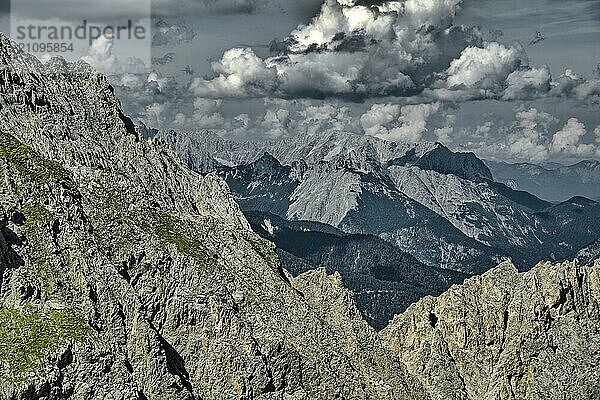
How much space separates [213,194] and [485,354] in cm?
5996

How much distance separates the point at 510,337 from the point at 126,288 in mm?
77576

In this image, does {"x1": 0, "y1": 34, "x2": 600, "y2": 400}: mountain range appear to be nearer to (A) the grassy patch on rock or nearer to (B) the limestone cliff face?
(A) the grassy patch on rock

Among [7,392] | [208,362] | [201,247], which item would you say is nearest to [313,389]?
[208,362]

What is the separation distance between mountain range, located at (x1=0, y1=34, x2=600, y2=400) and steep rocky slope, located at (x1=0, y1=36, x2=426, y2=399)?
224mm

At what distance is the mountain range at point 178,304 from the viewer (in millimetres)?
65812

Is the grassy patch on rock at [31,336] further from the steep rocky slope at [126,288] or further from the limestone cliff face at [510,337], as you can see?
the limestone cliff face at [510,337]

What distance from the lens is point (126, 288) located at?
83688 mm

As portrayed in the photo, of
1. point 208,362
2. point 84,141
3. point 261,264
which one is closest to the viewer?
point 208,362

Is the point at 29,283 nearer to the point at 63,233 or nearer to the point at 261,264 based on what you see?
the point at 63,233

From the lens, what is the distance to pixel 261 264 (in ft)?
379

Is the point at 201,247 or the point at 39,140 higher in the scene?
the point at 39,140

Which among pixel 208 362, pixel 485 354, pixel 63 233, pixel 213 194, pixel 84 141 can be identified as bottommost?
pixel 485 354

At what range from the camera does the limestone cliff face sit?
414ft

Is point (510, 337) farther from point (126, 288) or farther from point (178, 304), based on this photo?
point (126, 288)
